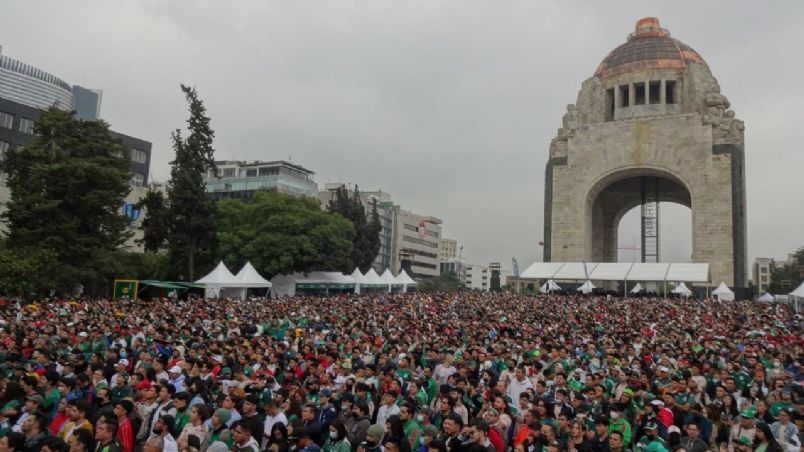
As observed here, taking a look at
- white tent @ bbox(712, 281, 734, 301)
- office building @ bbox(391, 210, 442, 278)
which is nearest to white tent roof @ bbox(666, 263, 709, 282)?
white tent @ bbox(712, 281, 734, 301)

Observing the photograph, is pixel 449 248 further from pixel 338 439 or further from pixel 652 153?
pixel 338 439

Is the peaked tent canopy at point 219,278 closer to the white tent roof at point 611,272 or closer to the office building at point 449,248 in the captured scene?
the white tent roof at point 611,272

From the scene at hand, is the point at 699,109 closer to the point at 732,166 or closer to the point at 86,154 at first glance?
the point at 732,166

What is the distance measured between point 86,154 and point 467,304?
64.0 feet

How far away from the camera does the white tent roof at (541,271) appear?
3969 cm

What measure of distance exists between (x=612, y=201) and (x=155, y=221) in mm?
37497

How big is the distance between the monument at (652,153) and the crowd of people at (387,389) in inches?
1095

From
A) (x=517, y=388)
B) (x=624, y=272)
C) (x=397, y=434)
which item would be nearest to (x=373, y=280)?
(x=624, y=272)

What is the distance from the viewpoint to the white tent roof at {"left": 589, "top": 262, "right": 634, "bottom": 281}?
3734cm

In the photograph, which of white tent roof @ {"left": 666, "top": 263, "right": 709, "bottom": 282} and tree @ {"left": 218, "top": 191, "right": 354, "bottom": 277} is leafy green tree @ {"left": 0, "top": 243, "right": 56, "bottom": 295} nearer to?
tree @ {"left": 218, "top": 191, "right": 354, "bottom": 277}

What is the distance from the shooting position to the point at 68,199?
27.8 metres

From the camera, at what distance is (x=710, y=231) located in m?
42.0

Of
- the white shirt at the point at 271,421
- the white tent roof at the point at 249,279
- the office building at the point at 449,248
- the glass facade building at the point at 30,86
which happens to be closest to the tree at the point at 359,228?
the white tent roof at the point at 249,279

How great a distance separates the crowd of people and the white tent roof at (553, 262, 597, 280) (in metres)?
22.1
